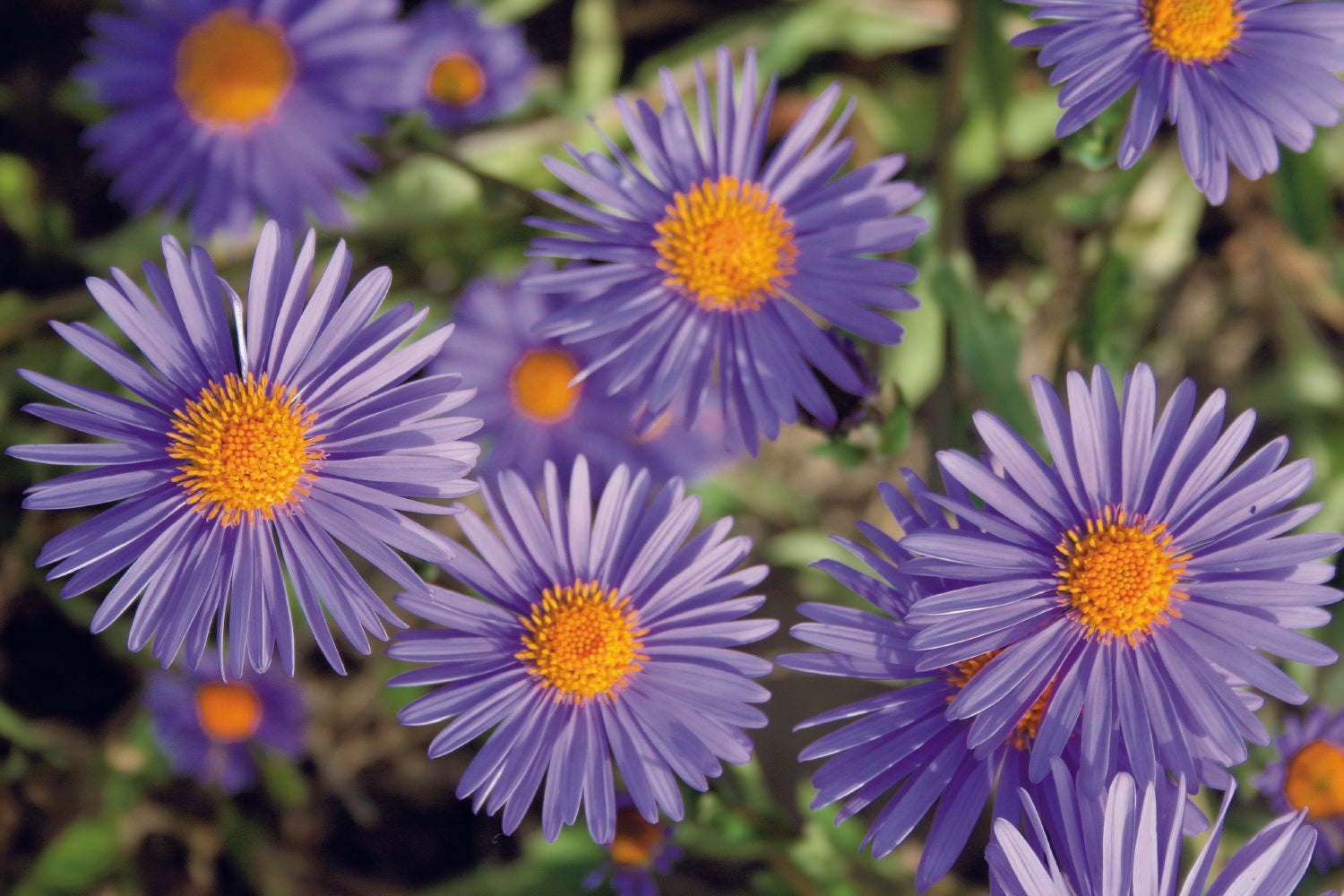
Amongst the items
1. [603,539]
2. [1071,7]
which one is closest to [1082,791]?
[603,539]

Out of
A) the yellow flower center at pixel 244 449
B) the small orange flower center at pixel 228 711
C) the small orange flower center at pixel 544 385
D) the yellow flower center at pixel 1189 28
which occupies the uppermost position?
the small orange flower center at pixel 544 385

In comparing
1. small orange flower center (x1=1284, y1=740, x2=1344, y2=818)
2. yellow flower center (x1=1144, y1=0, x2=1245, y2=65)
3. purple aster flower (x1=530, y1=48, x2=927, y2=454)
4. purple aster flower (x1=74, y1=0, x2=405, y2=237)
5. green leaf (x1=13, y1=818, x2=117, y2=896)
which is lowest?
small orange flower center (x1=1284, y1=740, x2=1344, y2=818)

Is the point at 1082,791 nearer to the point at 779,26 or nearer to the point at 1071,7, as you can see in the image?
the point at 1071,7

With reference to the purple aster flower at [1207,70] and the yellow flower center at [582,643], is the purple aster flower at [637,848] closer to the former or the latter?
the yellow flower center at [582,643]

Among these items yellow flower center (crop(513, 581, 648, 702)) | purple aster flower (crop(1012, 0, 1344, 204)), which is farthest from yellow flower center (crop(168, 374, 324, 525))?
purple aster flower (crop(1012, 0, 1344, 204))

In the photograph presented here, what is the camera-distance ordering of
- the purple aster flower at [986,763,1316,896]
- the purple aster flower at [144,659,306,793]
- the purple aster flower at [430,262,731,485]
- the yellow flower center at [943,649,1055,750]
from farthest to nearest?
1. the purple aster flower at [144,659,306,793]
2. the purple aster flower at [430,262,731,485]
3. the yellow flower center at [943,649,1055,750]
4. the purple aster flower at [986,763,1316,896]

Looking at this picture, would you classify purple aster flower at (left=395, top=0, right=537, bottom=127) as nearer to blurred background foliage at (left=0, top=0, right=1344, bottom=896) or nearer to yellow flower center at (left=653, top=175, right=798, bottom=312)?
blurred background foliage at (left=0, top=0, right=1344, bottom=896)

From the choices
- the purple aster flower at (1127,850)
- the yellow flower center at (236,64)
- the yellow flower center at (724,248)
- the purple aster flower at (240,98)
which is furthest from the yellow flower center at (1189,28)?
the yellow flower center at (236,64)
